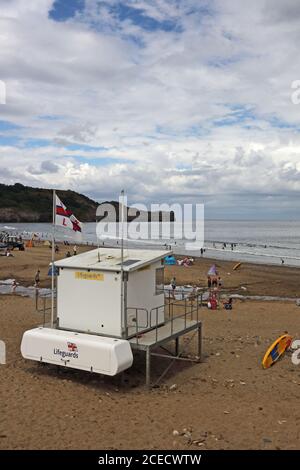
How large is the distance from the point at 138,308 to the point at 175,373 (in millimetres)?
2462

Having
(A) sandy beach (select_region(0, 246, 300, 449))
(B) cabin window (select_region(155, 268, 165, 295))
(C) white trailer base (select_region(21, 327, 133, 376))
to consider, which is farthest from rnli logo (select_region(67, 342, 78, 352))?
(B) cabin window (select_region(155, 268, 165, 295))

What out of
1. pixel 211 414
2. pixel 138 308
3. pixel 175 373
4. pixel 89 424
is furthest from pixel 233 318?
pixel 89 424

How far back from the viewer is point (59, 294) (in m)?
13.5

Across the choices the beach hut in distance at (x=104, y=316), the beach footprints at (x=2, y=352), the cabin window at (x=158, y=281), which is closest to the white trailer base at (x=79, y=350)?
the beach hut in distance at (x=104, y=316)

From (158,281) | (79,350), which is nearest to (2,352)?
(79,350)

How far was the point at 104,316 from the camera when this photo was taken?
12.7 meters

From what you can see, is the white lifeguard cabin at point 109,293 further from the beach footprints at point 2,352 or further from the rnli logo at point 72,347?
the beach footprints at point 2,352

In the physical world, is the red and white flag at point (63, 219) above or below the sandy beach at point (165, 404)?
above

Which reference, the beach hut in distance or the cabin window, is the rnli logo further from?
the cabin window

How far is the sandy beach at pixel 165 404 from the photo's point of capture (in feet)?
29.9

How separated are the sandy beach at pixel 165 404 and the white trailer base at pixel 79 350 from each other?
0.64m

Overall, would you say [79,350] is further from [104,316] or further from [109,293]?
[109,293]

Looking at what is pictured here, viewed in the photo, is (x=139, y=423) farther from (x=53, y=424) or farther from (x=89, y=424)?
(x=53, y=424)
